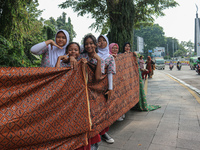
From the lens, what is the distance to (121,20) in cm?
846

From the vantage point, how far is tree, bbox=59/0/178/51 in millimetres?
8383

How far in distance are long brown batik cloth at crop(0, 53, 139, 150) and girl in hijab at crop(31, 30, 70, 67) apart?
1.44ft

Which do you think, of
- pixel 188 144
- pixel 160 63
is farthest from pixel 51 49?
pixel 160 63

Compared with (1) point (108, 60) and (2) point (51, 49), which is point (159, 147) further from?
(2) point (51, 49)

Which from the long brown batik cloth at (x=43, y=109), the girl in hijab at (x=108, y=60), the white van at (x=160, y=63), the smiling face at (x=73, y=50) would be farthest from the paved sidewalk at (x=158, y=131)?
the white van at (x=160, y=63)

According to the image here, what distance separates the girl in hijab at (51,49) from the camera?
7.79ft

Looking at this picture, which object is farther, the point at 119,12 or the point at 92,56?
the point at 119,12

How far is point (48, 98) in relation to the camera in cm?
189

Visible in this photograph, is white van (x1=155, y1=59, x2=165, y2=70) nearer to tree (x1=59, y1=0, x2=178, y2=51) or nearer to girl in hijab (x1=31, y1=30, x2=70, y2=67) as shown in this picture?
tree (x1=59, y1=0, x2=178, y2=51)

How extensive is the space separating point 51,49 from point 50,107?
0.95 metres

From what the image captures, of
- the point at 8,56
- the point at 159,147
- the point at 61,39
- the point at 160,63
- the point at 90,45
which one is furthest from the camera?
the point at 160,63

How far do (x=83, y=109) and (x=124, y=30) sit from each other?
6871 mm

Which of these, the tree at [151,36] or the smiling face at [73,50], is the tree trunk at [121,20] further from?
the tree at [151,36]

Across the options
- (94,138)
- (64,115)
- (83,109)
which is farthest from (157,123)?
(64,115)
